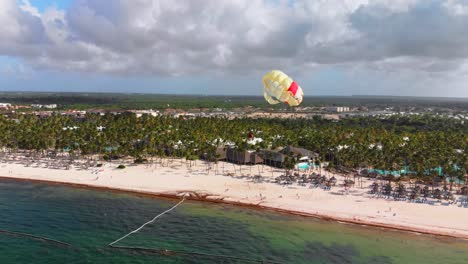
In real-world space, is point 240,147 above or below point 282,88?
below

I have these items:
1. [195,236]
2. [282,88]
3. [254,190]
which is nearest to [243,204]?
[254,190]

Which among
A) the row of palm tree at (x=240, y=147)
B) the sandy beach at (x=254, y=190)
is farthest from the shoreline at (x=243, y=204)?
the row of palm tree at (x=240, y=147)

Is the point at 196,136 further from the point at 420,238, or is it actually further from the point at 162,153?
the point at 420,238

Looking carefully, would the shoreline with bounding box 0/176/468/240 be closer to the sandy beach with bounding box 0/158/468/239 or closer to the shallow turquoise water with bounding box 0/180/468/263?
the sandy beach with bounding box 0/158/468/239

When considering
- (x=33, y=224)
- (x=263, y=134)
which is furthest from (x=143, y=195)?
(x=263, y=134)

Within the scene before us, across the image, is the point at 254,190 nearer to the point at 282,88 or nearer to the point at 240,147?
the point at 282,88

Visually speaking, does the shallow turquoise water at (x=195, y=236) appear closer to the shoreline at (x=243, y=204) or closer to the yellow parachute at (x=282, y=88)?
the shoreline at (x=243, y=204)
